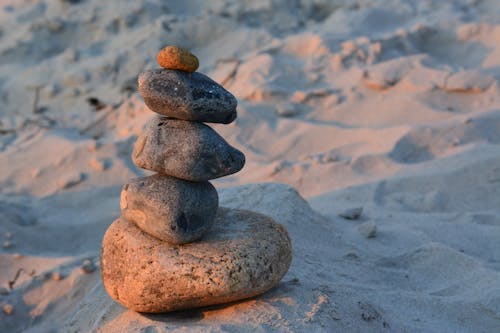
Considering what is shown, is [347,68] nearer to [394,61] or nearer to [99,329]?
[394,61]

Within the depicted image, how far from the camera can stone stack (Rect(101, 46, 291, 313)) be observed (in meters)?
2.77

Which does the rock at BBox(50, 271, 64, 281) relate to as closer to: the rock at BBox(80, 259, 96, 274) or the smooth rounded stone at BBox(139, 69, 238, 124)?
the rock at BBox(80, 259, 96, 274)

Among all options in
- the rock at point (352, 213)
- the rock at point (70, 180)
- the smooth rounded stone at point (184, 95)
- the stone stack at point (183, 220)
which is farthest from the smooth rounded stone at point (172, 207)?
the rock at point (70, 180)

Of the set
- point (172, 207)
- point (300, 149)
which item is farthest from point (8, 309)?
point (300, 149)

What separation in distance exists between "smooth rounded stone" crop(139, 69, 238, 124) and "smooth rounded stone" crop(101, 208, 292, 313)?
0.54 m

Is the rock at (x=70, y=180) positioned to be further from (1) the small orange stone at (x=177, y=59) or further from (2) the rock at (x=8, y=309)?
(1) the small orange stone at (x=177, y=59)

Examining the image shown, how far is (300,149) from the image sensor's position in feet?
19.0

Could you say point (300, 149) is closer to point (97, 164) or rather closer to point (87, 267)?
point (97, 164)

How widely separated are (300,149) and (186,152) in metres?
3.07

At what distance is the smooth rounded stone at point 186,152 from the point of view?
2805 mm

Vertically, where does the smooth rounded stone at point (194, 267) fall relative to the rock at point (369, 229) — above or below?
above

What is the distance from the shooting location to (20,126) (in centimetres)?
666

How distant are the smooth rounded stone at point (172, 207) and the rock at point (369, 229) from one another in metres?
1.45

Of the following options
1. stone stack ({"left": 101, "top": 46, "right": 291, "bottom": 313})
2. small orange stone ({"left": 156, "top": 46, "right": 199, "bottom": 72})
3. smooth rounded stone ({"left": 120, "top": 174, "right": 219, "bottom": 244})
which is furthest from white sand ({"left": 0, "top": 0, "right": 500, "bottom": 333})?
small orange stone ({"left": 156, "top": 46, "right": 199, "bottom": 72})
